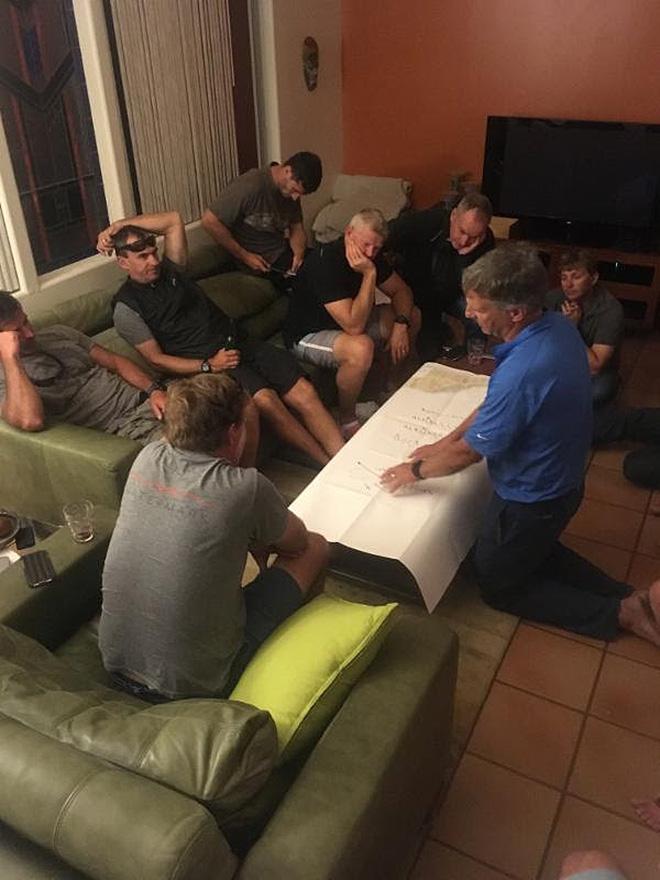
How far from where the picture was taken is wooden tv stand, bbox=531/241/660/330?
4285 millimetres

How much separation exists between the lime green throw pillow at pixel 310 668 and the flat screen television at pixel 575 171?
357cm

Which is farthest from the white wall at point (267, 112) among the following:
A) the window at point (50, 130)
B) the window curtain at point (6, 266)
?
the window at point (50, 130)

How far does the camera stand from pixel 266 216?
3.89 meters

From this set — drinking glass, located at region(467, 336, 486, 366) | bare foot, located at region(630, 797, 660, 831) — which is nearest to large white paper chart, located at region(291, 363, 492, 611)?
drinking glass, located at region(467, 336, 486, 366)

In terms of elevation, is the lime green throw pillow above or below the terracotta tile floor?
above

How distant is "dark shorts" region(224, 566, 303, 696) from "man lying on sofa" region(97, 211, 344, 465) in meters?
1.28

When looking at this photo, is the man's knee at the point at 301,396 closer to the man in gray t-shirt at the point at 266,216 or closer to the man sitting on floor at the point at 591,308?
the man in gray t-shirt at the point at 266,216

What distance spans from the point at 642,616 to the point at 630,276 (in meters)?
2.74

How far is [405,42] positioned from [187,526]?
4.17m

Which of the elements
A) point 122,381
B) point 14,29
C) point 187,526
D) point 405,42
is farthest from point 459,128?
point 187,526

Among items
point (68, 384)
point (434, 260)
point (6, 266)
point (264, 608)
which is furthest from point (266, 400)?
point (264, 608)

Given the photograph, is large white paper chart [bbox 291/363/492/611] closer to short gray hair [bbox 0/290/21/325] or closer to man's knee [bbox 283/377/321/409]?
man's knee [bbox 283/377/321/409]

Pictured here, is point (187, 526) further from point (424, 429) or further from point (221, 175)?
point (221, 175)

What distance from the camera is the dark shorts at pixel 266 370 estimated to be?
316 centimetres
